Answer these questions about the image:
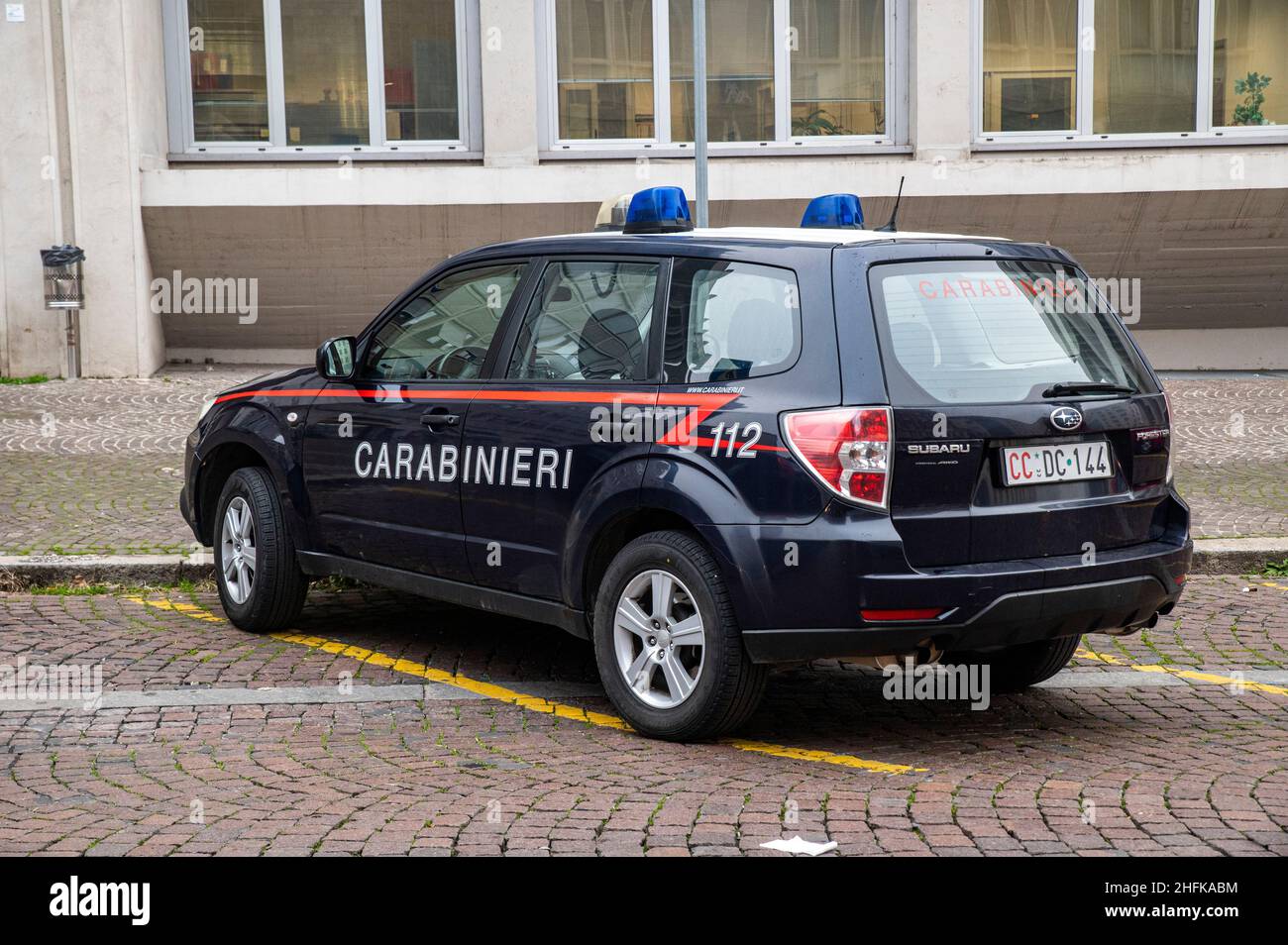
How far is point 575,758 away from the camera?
5.32 meters

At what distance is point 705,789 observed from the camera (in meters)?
4.92

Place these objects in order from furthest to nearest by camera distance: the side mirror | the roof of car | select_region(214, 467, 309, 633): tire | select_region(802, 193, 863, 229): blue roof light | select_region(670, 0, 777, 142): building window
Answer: select_region(670, 0, 777, 142): building window, select_region(214, 467, 309, 633): tire, the side mirror, select_region(802, 193, 863, 229): blue roof light, the roof of car

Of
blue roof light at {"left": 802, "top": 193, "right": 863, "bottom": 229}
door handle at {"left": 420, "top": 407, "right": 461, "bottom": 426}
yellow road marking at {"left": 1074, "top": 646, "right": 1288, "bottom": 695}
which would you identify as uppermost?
blue roof light at {"left": 802, "top": 193, "right": 863, "bottom": 229}

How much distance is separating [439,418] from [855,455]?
201 centimetres

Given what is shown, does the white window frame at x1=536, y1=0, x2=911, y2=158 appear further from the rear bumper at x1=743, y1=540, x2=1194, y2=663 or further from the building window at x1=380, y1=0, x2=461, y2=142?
the rear bumper at x1=743, y1=540, x2=1194, y2=663

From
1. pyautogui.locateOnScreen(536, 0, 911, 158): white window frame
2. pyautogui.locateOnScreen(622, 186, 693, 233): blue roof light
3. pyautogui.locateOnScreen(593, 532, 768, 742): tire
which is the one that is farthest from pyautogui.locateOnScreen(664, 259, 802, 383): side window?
pyautogui.locateOnScreen(536, 0, 911, 158): white window frame

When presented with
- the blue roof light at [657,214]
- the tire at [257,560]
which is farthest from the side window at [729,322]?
the tire at [257,560]

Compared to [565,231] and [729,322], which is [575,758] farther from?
[565,231]

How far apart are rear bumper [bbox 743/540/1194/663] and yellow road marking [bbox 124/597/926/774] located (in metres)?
0.43

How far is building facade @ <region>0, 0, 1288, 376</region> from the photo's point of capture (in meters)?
17.2

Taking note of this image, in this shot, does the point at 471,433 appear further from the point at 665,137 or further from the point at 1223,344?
the point at 1223,344

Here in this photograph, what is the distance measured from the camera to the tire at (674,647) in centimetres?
522

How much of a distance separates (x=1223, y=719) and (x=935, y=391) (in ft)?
6.04

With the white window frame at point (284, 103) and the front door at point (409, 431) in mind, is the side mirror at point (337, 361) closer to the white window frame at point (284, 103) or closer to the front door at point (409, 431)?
the front door at point (409, 431)
